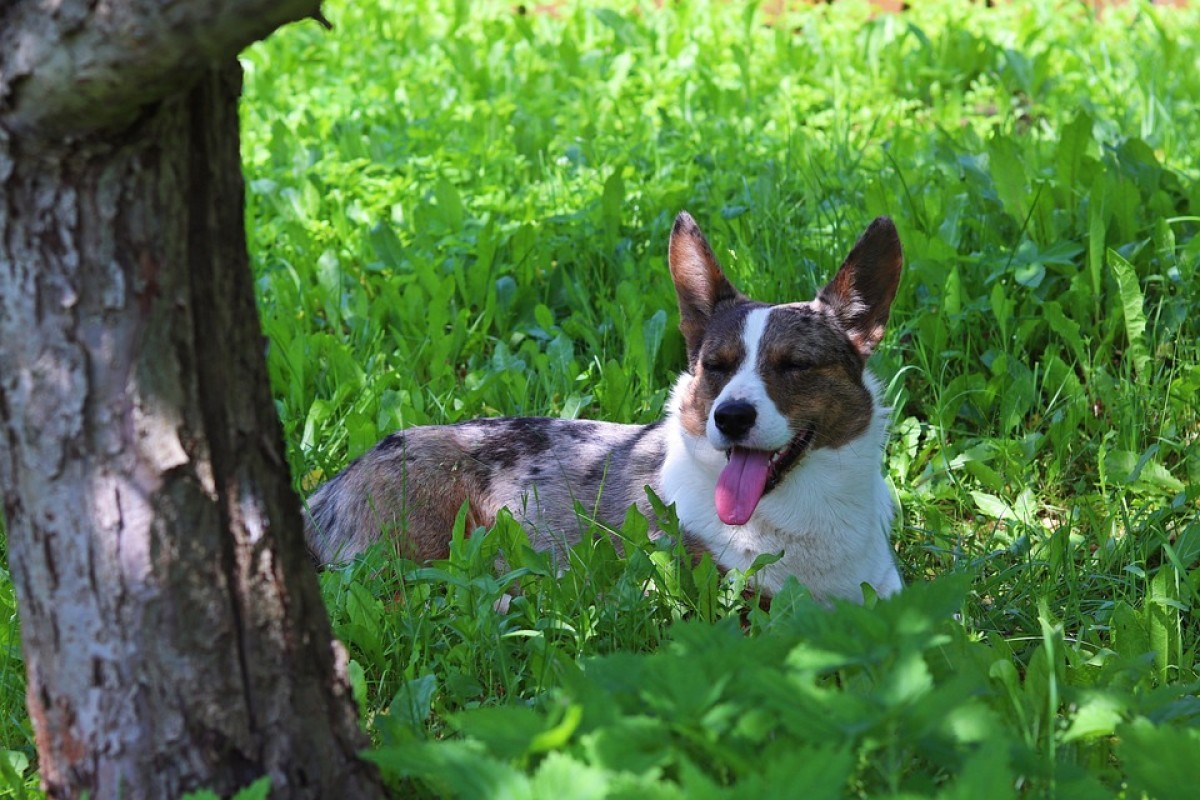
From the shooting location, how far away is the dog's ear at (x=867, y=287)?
4094 mm

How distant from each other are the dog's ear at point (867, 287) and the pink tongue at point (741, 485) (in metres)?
0.51

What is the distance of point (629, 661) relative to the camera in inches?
90.2

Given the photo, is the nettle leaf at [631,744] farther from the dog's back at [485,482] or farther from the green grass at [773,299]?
the dog's back at [485,482]

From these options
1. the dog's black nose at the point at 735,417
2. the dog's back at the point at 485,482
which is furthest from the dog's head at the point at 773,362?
the dog's back at the point at 485,482

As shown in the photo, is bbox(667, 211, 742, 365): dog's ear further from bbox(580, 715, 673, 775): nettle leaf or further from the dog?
bbox(580, 715, 673, 775): nettle leaf

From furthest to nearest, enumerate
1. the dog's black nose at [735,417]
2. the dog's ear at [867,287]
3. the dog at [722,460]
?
1. the dog's ear at [867,287]
2. the dog at [722,460]
3. the dog's black nose at [735,417]

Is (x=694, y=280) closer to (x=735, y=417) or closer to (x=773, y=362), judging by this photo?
(x=773, y=362)

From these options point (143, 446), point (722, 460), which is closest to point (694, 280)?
point (722, 460)

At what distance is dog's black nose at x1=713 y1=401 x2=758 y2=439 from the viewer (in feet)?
12.4

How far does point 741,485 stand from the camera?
390 centimetres

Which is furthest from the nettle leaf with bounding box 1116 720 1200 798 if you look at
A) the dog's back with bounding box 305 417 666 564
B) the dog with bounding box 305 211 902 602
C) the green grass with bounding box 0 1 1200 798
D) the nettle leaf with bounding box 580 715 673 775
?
the dog's back with bounding box 305 417 666 564

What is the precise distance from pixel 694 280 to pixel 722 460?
1.98ft

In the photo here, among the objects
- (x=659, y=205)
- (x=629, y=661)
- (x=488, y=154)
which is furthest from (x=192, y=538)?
(x=488, y=154)

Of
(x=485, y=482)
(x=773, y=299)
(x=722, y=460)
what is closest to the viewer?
(x=722, y=460)
